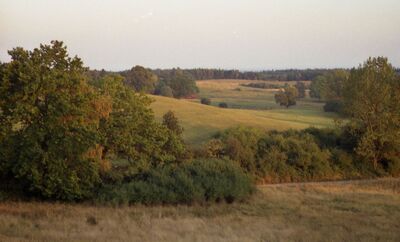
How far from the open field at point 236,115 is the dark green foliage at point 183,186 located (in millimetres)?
9072

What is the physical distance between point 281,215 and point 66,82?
1332 cm

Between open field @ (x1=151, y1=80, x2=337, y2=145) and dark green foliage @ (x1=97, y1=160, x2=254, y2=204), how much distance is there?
9072mm

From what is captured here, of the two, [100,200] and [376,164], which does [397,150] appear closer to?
[376,164]

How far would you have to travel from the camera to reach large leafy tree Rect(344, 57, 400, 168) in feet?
138

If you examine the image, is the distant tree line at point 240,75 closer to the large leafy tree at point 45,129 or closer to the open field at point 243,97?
the open field at point 243,97

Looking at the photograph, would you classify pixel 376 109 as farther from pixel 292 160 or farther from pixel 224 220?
pixel 224 220

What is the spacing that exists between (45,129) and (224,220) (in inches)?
429

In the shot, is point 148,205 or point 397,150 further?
point 397,150

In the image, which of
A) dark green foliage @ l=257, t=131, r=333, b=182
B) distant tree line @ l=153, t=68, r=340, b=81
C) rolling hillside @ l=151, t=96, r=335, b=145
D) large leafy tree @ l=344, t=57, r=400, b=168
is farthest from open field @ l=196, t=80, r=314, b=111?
dark green foliage @ l=257, t=131, r=333, b=182

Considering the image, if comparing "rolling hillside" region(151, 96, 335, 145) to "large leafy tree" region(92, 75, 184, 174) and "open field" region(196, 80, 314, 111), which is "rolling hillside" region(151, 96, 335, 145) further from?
"large leafy tree" region(92, 75, 184, 174)

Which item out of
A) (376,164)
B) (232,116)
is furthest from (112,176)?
(232,116)

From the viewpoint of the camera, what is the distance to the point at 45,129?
24703 millimetres

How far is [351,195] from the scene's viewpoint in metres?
27.5

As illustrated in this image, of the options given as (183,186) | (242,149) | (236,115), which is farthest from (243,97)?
(183,186)
